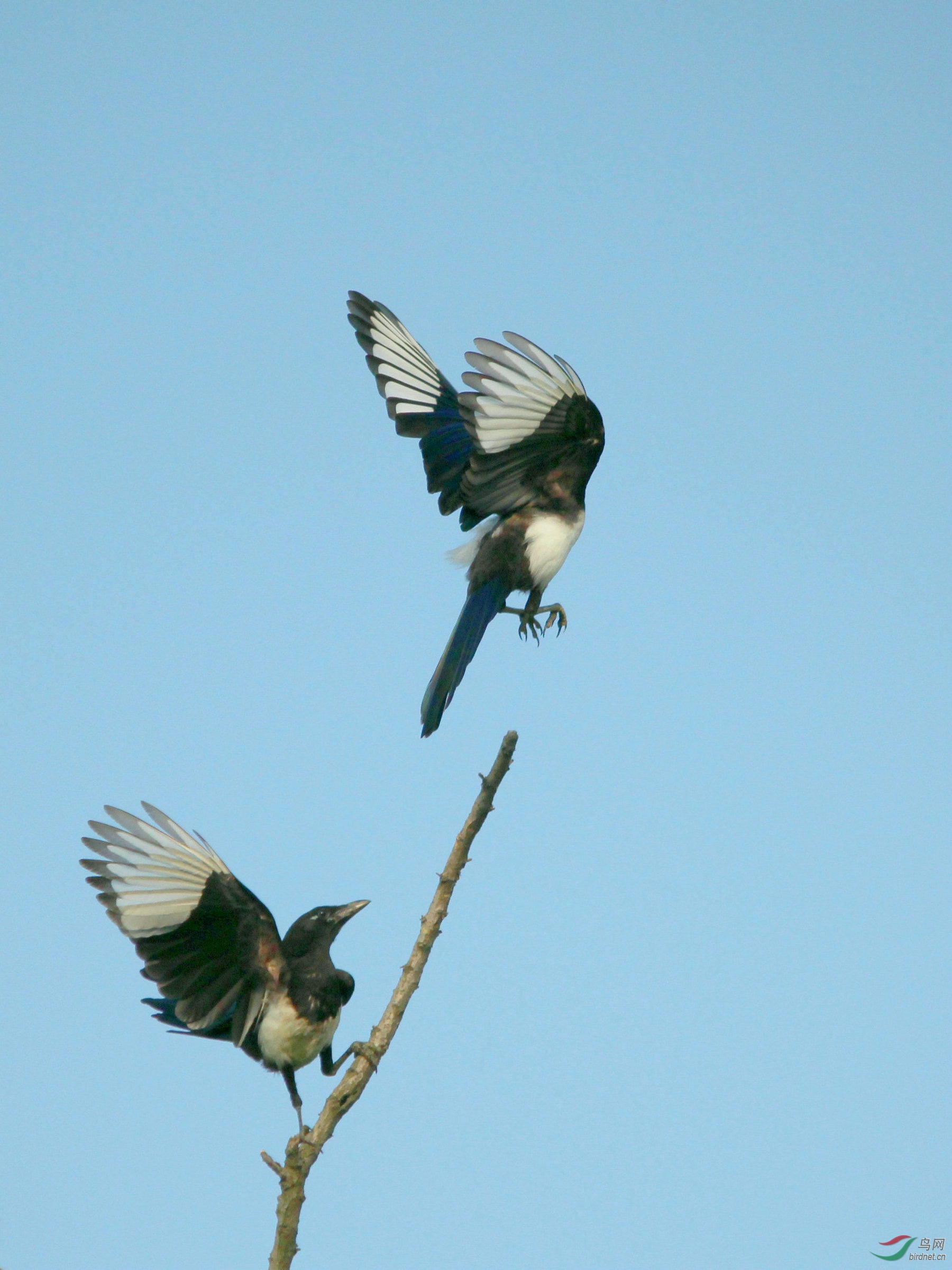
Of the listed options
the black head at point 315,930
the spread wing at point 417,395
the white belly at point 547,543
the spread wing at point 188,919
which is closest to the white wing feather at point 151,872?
the spread wing at point 188,919

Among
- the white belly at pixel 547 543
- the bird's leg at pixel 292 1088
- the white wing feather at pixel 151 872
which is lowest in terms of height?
the bird's leg at pixel 292 1088

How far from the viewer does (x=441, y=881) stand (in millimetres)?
3762

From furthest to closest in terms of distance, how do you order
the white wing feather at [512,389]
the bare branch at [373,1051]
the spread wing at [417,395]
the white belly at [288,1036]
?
the spread wing at [417,395] < the white wing feather at [512,389] < the white belly at [288,1036] < the bare branch at [373,1051]

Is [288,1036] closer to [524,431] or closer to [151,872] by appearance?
[151,872]

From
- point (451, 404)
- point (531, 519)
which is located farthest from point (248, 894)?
point (451, 404)

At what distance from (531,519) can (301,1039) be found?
103 inches

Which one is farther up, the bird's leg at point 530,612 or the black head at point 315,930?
the bird's leg at point 530,612

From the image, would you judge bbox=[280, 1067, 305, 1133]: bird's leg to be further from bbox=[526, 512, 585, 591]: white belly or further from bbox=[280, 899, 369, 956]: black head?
bbox=[526, 512, 585, 591]: white belly

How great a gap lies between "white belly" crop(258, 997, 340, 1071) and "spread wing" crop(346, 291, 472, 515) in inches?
111

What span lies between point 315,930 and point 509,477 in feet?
7.80

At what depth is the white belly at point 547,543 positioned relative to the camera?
5590mm

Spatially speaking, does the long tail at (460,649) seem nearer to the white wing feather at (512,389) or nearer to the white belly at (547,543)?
the white belly at (547,543)

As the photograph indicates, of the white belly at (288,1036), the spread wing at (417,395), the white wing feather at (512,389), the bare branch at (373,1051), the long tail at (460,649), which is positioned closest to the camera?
the bare branch at (373,1051)

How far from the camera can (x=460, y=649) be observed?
518cm
